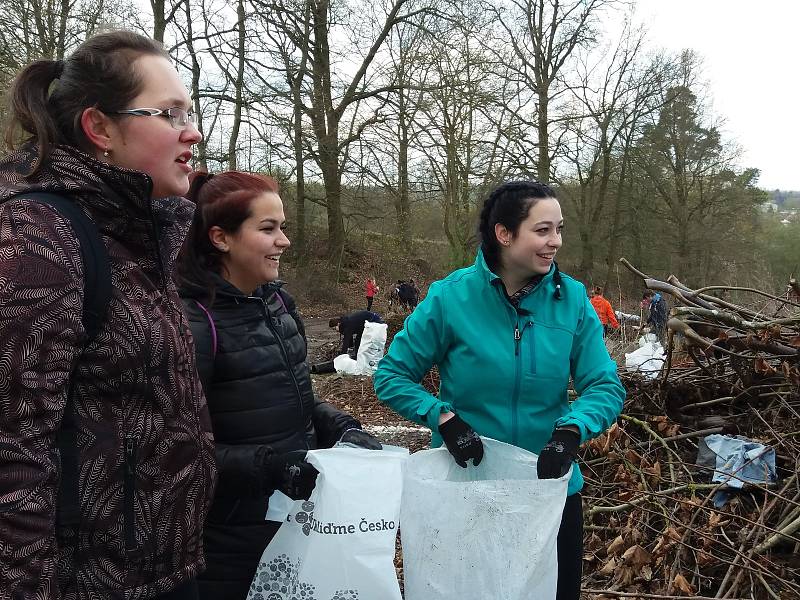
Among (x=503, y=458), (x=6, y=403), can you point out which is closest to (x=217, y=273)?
(x=6, y=403)

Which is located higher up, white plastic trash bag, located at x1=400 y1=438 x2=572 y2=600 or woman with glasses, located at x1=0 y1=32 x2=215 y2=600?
woman with glasses, located at x1=0 y1=32 x2=215 y2=600

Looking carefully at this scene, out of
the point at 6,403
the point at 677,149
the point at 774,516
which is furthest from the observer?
the point at 677,149

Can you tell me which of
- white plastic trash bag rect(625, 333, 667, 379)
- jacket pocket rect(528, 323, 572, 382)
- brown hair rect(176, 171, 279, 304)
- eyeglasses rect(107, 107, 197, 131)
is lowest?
white plastic trash bag rect(625, 333, 667, 379)

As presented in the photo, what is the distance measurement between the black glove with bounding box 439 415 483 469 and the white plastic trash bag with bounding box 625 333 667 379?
8.52 ft

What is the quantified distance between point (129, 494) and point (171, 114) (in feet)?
2.49

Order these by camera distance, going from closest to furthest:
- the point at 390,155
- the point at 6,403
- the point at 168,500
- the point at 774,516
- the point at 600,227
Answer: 1. the point at 6,403
2. the point at 168,500
3. the point at 774,516
4. the point at 390,155
5. the point at 600,227

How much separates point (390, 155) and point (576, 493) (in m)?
17.9

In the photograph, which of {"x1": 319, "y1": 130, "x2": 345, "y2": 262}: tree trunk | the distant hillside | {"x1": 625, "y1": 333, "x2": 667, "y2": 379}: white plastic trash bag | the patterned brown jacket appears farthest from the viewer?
the distant hillside

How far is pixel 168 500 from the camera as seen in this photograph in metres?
1.20

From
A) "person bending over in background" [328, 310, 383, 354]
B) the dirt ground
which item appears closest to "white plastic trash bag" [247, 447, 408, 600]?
the dirt ground

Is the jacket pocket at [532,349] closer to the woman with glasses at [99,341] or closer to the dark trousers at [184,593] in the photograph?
the woman with glasses at [99,341]

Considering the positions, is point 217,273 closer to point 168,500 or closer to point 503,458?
point 168,500

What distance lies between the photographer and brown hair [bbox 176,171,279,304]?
1.76m

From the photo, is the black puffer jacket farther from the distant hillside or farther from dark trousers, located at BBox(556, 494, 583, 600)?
the distant hillside
